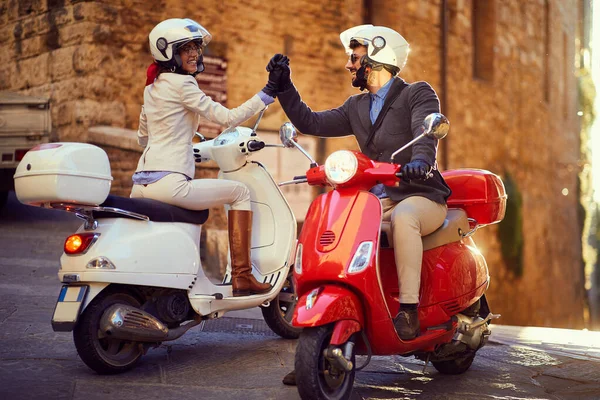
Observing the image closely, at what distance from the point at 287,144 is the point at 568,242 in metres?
21.2

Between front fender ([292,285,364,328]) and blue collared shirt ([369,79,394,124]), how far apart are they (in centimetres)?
114

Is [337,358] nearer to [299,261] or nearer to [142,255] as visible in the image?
[299,261]

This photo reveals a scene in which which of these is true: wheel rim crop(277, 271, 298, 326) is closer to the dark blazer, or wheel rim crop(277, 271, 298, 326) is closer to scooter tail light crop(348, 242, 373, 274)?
the dark blazer

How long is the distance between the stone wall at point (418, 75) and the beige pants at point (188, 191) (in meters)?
6.14

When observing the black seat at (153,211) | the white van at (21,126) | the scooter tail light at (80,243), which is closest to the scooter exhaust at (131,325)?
the scooter tail light at (80,243)

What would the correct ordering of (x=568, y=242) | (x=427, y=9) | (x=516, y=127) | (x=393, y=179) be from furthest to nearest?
(x=568, y=242)
(x=516, y=127)
(x=427, y=9)
(x=393, y=179)

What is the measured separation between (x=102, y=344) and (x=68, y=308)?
0.27m

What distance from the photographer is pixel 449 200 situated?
490 centimetres

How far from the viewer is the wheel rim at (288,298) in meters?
5.65

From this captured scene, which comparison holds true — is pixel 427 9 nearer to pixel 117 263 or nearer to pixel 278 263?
pixel 278 263

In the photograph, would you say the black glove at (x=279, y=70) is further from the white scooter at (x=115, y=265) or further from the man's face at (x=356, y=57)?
the white scooter at (x=115, y=265)

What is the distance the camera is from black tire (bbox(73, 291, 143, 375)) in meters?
4.24

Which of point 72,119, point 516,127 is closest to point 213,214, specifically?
point 72,119

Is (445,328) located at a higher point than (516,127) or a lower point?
lower
